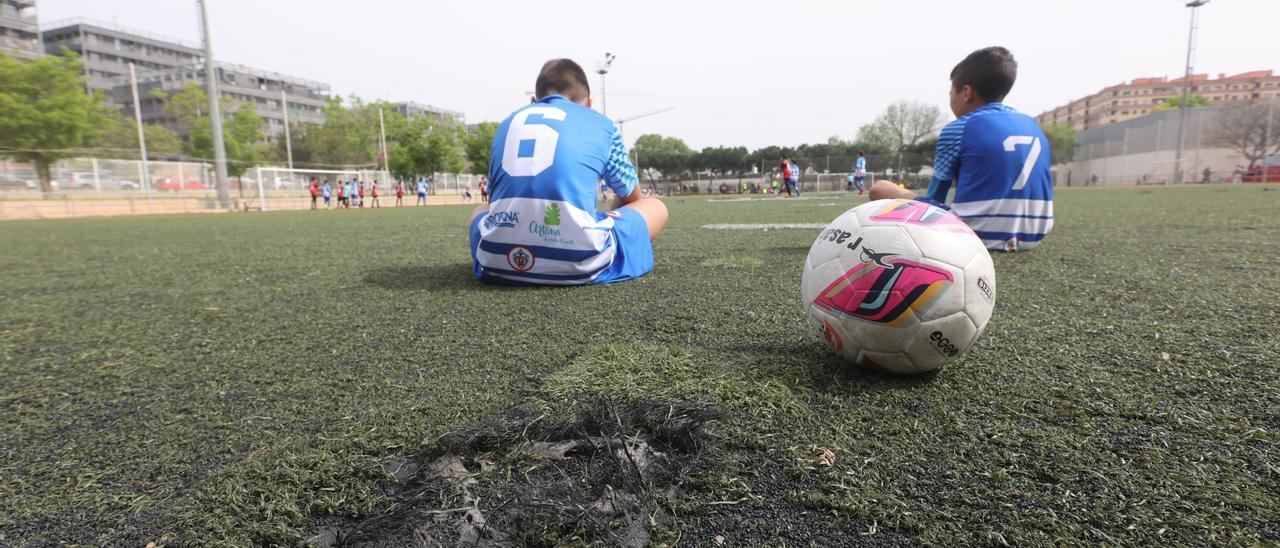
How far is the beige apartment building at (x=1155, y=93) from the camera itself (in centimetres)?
10231

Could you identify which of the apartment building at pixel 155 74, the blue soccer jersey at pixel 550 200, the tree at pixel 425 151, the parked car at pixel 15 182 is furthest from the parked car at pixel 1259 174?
the apartment building at pixel 155 74

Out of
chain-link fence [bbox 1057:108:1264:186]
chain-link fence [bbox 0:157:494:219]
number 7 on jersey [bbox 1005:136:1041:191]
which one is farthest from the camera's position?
chain-link fence [bbox 1057:108:1264:186]

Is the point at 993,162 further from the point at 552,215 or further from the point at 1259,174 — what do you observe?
the point at 1259,174

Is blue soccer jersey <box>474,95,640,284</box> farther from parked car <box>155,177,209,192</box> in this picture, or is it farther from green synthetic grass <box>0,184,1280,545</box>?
parked car <box>155,177,209,192</box>

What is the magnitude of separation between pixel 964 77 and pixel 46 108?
123 ft

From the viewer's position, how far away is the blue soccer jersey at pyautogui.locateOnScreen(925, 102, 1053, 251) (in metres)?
4.54

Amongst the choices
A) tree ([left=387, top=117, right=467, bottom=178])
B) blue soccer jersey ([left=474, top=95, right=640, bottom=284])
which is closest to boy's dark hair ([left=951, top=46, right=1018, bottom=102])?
blue soccer jersey ([left=474, top=95, right=640, bottom=284])

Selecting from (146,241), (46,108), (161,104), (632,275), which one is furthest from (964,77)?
(161,104)

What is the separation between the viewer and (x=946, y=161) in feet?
15.6

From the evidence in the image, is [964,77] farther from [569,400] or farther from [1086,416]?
[569,400]

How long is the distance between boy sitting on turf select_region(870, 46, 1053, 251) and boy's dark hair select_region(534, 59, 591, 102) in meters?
2.42

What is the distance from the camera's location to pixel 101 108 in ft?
103

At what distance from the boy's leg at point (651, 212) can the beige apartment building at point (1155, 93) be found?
126 m

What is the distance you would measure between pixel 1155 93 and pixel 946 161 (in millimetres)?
150924
